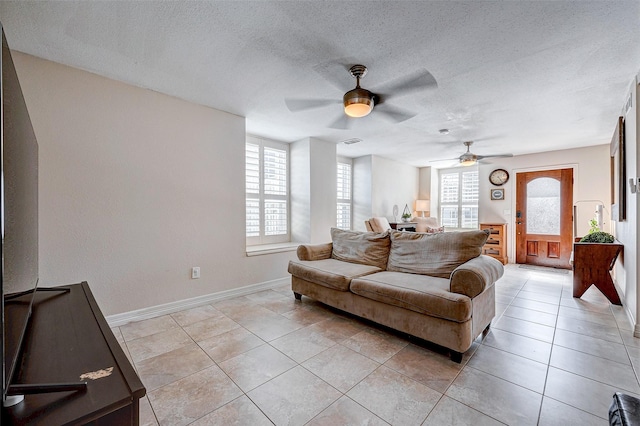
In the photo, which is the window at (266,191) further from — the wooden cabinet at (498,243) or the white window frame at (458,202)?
the white window frame at (458,202)

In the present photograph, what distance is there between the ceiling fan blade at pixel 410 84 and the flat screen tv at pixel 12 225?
6.50 ft

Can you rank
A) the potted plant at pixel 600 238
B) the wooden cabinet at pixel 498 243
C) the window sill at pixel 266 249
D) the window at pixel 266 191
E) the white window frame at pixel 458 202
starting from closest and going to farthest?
the potted plant at pixel 600 238, the window sill at pixel 266 249, the window at pixel 266 191, the wooden cabinet at pixel 498 243, the white window frame at pixel 458 202

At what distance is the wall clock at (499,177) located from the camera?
20.3 feet

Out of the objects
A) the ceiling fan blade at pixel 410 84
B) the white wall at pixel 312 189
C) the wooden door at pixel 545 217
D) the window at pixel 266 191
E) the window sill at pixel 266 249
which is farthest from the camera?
the wooden door at pixel 545 217

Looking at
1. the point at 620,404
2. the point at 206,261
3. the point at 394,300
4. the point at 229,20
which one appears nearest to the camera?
the point at 620,404

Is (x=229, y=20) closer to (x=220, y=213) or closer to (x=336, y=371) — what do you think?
(x=220, y=213)

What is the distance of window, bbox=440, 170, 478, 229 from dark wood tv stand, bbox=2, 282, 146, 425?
7.42 metres

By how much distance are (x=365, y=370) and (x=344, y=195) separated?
4.44 m

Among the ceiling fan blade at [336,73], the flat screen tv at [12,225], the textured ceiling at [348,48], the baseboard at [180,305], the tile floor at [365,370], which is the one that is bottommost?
the tile floor at [365,370]

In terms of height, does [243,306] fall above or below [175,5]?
below

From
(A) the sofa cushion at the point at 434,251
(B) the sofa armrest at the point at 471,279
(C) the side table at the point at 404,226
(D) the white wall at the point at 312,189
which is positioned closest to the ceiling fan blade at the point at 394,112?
(A) the sofa cushion at the point at 434,251

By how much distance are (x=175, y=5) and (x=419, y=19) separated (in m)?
1.55

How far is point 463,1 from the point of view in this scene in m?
1.66

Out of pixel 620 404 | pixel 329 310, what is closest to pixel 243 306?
pixel 329 310
